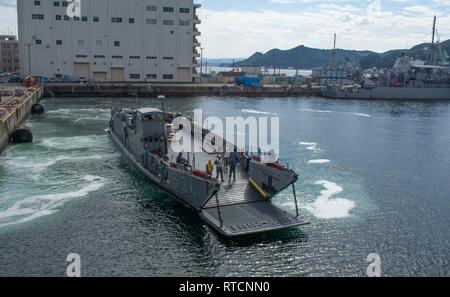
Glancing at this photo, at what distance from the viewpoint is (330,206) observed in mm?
28078

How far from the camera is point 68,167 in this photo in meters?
36.6

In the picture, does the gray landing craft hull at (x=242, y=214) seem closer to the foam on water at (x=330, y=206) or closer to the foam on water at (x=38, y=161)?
the foam on water at (x=330, y=206)

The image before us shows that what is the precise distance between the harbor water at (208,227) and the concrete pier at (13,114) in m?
1.81

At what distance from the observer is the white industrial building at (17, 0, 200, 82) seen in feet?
328

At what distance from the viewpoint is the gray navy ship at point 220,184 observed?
2369 centimetres

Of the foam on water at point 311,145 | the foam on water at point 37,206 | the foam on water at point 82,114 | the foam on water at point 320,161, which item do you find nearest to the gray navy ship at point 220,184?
the foam on water at point 37,206

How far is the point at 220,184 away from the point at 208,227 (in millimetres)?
3809

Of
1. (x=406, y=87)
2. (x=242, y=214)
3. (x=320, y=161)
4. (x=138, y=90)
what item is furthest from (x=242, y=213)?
(x=406, y=87)

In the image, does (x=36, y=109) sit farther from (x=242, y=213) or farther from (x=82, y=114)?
(x=242, y=213)

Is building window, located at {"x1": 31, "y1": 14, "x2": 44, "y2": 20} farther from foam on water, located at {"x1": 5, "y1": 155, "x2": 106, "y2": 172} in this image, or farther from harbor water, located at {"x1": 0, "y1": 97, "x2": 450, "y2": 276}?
foam on water, located at {"x1": 5, "y1": 155, "x2": 106, "y2": 172}

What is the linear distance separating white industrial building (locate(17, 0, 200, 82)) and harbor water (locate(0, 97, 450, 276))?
197 feet
